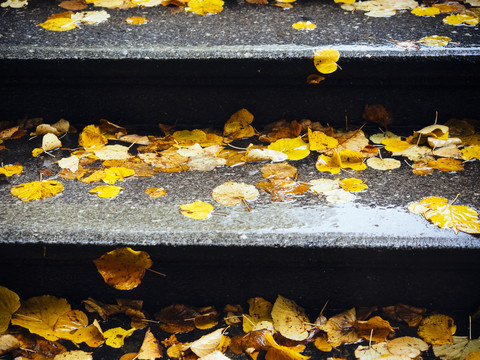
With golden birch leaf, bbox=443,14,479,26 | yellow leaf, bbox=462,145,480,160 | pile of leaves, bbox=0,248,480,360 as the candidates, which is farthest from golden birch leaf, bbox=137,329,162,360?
golden birch leaf, bbox=443,14,479,26

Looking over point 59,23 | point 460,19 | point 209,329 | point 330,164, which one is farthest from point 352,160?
point 59,23

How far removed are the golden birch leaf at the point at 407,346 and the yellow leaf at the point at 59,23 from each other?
1496 mm

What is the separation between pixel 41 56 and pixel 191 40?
490 millimetres

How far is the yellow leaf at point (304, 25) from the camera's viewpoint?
153cm

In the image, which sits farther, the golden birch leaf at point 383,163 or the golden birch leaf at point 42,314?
the golden birch leaf at point 383,163

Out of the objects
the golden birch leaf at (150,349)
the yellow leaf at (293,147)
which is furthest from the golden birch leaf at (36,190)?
the yellow leaf at (293,147)

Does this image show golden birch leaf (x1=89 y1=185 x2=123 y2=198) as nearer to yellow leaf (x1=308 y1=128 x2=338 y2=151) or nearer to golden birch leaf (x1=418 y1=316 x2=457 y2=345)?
yellow leaf (x1=308 y1=128 x2=338 y2=151)

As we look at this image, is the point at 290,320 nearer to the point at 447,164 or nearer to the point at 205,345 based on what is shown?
the point at 205,345

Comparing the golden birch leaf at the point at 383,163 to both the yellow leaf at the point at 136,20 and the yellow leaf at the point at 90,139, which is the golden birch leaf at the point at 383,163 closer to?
the yellow leaf at the point at 90,139

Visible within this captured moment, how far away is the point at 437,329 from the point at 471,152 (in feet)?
1.83

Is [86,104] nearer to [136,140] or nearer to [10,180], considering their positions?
[136,140]

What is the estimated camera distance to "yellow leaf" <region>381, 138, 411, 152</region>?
4.37ft

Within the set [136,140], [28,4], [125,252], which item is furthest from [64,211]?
[28,4]

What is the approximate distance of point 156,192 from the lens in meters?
1.19
